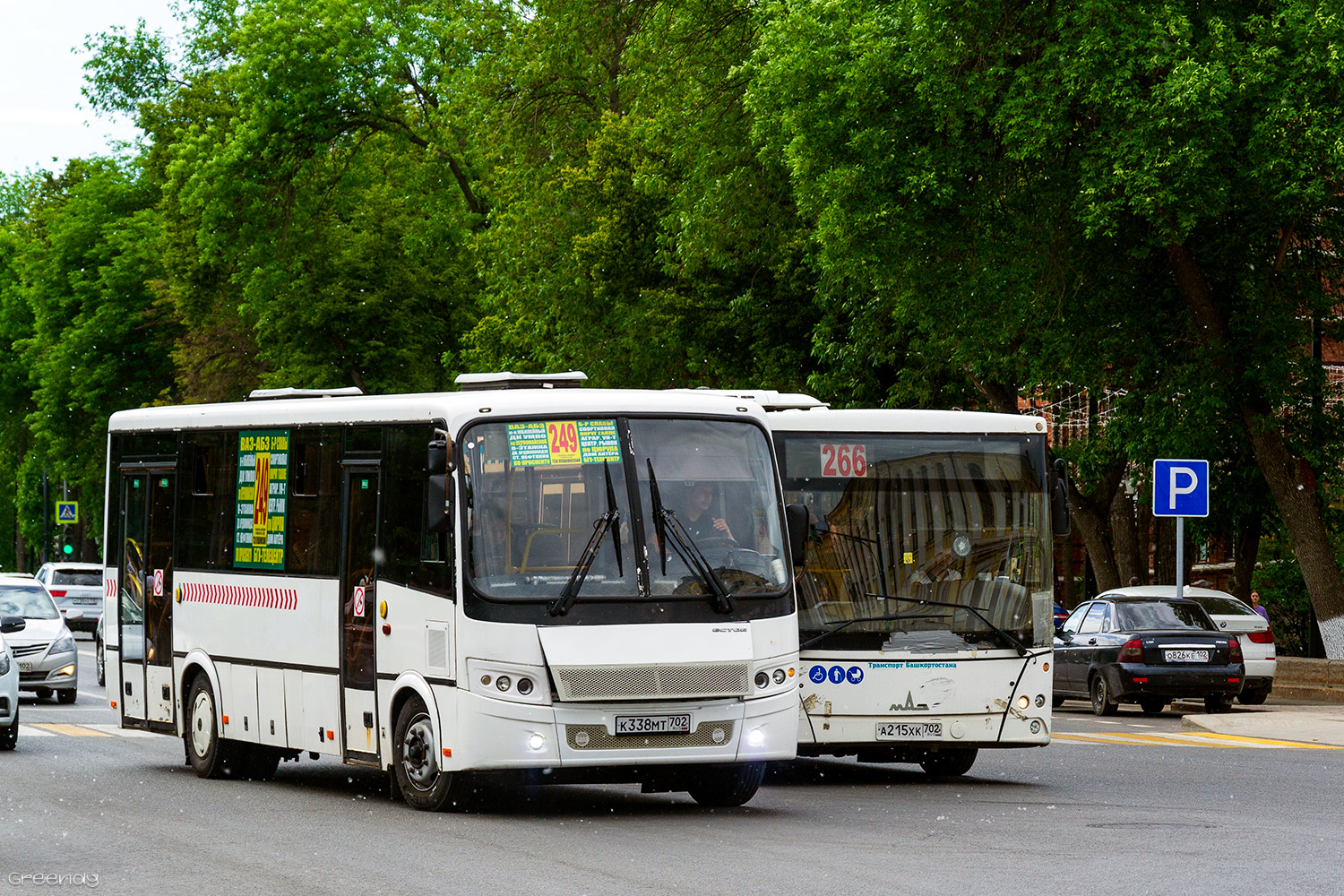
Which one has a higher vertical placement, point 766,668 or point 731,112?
point 731,112

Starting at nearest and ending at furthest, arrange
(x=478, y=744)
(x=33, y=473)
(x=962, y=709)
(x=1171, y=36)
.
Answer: (x=478, y=744)
(x=962, y=709)
(x=1171, y=36)
(x=33, y=473)

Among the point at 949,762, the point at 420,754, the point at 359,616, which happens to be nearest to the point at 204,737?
the point at 359,616

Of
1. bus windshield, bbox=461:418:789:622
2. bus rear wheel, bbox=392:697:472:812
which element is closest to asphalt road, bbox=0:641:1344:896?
bus rear wheel, bbox=392:697:472:812

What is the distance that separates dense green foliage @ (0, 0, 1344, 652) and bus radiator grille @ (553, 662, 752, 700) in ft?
44.0

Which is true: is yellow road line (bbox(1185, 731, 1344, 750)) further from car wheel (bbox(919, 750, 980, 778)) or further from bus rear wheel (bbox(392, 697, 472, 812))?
bus rear wheel (bbox(392, 697, 472, 812))

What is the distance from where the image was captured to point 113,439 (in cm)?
1845

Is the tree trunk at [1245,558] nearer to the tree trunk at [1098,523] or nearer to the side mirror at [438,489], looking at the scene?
the tree trunk at [1098,523]

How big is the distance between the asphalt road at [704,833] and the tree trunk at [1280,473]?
10745 mm

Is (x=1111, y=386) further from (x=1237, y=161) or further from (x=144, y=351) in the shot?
(x=144, y=351)

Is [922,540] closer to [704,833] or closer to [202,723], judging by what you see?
[704,833]

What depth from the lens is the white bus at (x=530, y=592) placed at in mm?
12633

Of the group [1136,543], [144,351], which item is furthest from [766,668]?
[144,351]

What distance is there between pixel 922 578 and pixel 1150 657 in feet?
37.0

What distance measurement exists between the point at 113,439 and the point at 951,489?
301 inches
